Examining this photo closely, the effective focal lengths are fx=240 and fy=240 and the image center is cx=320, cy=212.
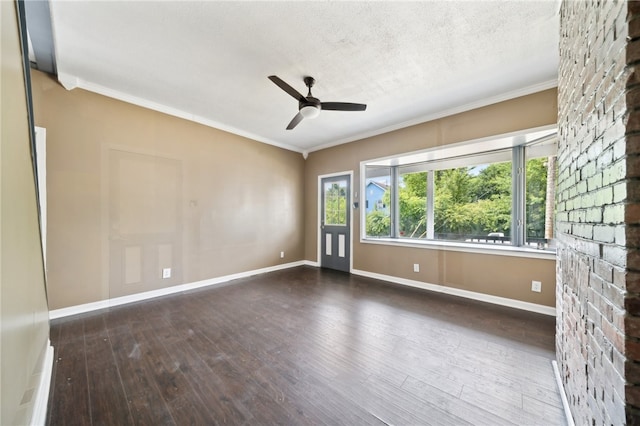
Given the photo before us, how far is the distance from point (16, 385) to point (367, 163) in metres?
4.59

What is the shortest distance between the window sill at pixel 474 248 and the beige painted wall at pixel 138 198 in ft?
8.30

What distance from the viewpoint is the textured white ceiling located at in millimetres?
1881

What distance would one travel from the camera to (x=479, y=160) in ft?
12.5

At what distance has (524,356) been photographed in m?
2.06

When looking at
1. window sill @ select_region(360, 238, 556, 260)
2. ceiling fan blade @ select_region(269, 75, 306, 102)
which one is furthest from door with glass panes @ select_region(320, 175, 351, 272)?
ceiling fan blade @ select_region(269, 75, 306, 102)

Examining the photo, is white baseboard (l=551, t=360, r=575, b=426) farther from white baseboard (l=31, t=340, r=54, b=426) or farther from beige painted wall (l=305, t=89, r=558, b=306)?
white baseboard (l=31, t=340, r=54, b=426)

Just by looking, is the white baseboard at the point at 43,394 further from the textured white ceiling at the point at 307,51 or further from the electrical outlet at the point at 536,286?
the electrical outlet at the point at 536,286

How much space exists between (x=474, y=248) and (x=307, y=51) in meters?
A: 3.32

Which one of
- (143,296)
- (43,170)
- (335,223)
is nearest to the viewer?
(43,170)

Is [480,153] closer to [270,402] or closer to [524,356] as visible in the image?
[524,356]

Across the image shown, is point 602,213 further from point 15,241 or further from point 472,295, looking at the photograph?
point 472,295

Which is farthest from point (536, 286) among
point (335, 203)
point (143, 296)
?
point (143, 296)

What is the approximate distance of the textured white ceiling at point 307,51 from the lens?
1881 millimetres

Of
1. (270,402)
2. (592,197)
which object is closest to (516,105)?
(592,197)
